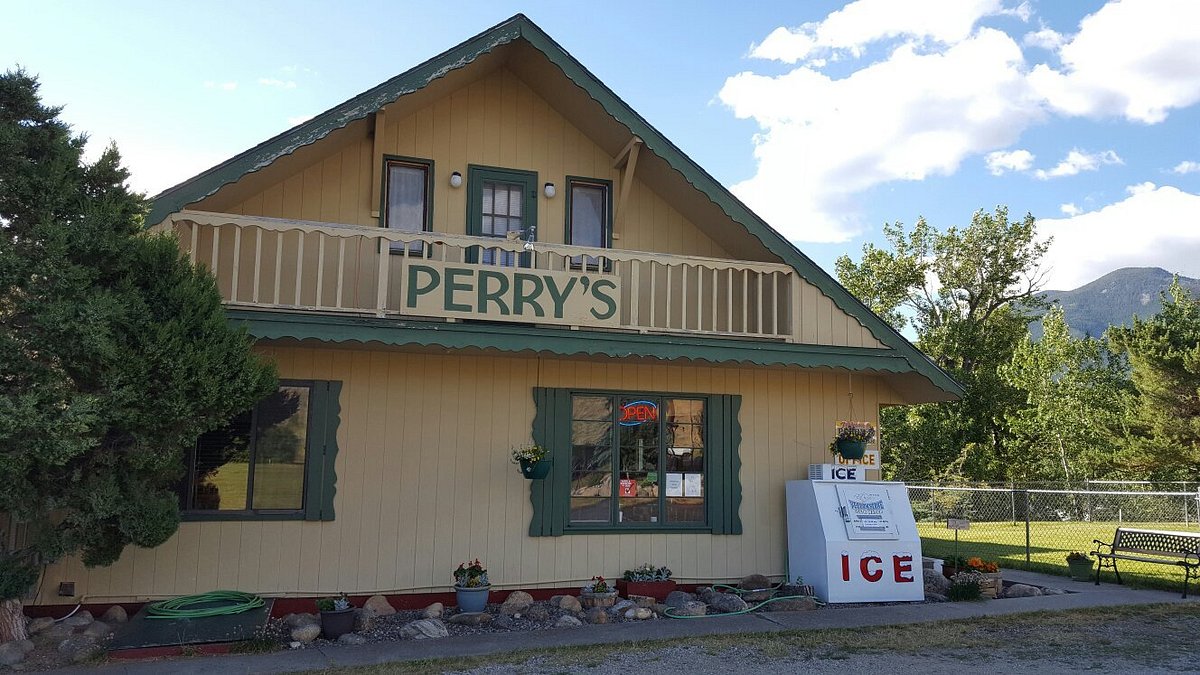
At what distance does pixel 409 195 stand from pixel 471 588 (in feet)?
15.1

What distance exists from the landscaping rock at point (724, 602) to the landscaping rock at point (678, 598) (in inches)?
7.9

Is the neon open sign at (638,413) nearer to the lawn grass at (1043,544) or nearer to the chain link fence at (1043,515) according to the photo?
the lawn grass at (1043,544)

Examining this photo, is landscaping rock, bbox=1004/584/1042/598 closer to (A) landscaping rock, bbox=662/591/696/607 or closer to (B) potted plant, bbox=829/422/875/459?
(B) potted plant, bbox=829/422/875/459

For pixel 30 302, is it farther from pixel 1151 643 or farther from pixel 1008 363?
pixel 1008 363

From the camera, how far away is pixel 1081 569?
1229cm

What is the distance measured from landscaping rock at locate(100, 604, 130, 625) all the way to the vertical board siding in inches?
5.5

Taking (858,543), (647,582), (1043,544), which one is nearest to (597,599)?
(647,582)

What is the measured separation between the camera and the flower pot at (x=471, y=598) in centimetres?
945

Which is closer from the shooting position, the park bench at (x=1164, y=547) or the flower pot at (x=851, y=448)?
the flower pot at (x=851, y=448)

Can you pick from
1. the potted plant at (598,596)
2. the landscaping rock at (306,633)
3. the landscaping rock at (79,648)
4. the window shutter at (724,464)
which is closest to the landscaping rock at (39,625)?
the landscaping rock at (79,648)

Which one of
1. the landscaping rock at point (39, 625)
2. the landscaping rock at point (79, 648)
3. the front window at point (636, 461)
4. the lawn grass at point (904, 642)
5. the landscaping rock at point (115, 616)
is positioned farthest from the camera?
the front window at point (636, 461)

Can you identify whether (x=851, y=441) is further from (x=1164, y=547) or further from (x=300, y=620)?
(x=300, y=620)

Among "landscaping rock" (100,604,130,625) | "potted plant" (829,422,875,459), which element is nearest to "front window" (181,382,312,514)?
"landscaping rock" (100,604,130,625)

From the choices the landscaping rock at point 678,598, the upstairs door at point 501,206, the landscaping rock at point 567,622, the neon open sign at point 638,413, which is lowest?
the landscaping rock at point 567,622
